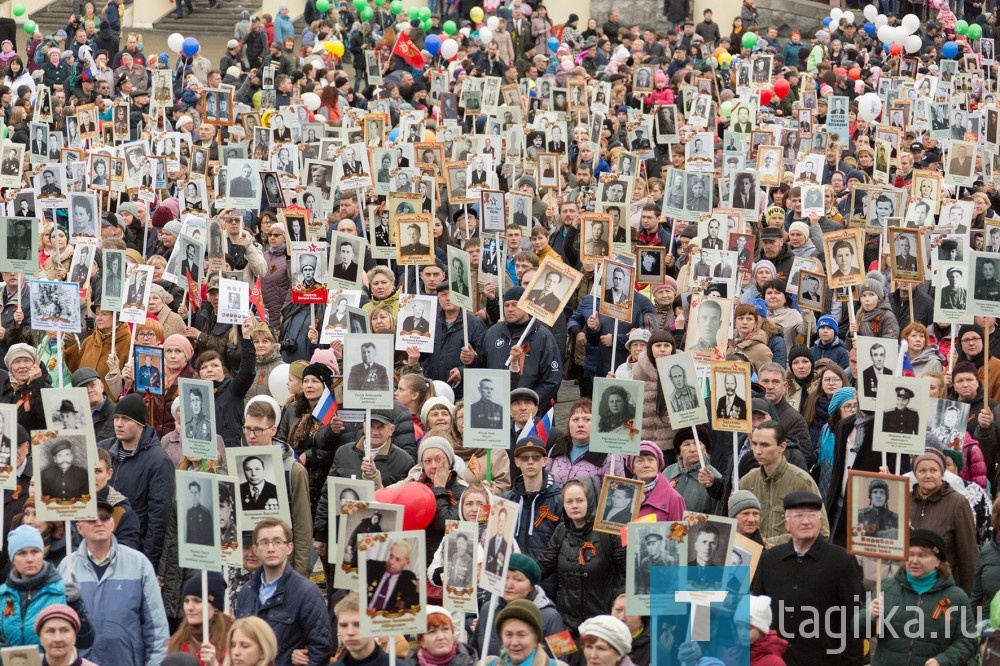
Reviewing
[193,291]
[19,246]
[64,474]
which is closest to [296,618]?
[64,474]

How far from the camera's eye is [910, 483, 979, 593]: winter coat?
350 inches

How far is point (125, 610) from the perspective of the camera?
817 cm

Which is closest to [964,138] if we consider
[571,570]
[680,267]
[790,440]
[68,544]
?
[680,267]

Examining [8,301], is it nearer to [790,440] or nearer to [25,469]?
[25,469]

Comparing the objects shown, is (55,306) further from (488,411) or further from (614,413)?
(614,413)

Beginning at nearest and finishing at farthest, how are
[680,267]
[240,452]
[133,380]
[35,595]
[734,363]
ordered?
[35,595] → [240,452] → [734,363] → [133,380] → [680,267]

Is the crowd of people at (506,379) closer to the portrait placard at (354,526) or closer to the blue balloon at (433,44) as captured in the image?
the portrait placard at (354,526)

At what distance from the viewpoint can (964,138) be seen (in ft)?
64.3

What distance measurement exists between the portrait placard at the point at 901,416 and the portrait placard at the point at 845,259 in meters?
3.86

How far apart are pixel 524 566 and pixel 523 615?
0.81 m

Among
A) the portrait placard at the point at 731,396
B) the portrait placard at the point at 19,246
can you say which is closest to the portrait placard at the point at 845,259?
the portrait placard at the point at 731,396

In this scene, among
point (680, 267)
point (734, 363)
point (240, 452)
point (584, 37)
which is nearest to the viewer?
point (240, 452)

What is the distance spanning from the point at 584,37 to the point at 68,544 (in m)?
24.7

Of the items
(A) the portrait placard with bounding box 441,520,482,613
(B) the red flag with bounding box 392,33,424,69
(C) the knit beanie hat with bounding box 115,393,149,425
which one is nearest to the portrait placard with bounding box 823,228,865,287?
(C) the knit beanie hat with bounding box 115,393,149,425
